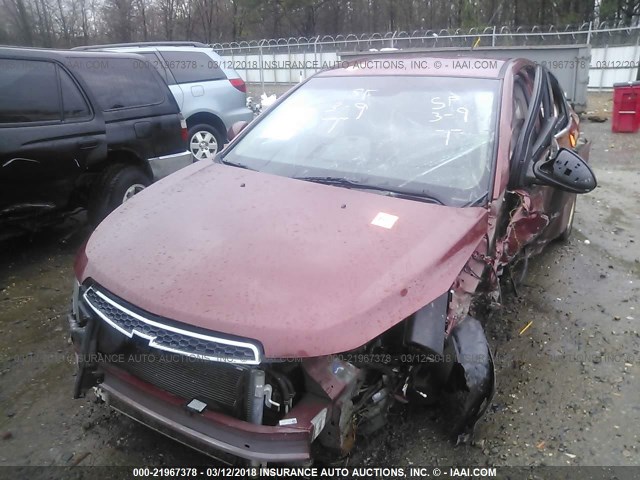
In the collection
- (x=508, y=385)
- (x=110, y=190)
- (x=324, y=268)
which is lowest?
(x=508, y=385)

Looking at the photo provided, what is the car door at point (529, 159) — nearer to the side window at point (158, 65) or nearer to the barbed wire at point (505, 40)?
the side window at point (158, 65)

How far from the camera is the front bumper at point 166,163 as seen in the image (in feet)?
17.2

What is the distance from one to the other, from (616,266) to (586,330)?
127cm

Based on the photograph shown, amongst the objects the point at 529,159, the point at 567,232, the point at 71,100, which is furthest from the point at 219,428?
the point at 567,232

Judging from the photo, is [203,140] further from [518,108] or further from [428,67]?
[518,108]

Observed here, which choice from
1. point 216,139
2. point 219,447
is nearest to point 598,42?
point 216,139

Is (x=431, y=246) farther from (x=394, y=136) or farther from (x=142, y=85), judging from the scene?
(x=142, y=85)

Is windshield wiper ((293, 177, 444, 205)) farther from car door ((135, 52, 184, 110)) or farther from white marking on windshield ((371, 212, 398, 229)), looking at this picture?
car door ((135, 52, 184, 110))

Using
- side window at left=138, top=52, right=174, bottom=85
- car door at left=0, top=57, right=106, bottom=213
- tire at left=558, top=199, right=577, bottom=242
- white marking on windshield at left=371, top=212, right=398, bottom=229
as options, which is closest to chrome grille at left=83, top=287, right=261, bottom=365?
white marking on windshield at left=371, top=212, right=398, bottom=229

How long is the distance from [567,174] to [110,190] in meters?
3.81

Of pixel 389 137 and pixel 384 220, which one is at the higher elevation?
pixel 389 137

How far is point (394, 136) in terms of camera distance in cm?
300

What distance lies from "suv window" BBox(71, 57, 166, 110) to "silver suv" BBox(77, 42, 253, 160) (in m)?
2.00

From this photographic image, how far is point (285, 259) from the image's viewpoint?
2102 mm
